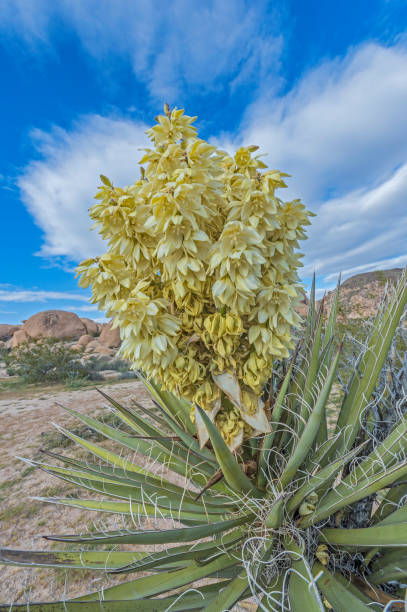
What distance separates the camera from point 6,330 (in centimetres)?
2689

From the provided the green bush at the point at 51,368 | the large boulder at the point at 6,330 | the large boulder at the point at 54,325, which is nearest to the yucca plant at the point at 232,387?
the green bush at the point at 51,368

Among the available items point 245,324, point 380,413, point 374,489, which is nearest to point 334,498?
point 374,489

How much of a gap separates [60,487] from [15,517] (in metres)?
0.51

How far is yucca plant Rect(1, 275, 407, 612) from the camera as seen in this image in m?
0.99

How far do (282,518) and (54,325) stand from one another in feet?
75.1

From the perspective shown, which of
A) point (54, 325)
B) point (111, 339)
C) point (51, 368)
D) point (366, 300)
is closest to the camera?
point (366, 300)

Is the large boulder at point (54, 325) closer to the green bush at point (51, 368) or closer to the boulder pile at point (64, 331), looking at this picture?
the boulder pile at point (64, 331)

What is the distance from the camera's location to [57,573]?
2.41 metres

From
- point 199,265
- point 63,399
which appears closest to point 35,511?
point 199,265

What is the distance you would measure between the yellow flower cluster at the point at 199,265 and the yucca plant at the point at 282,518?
24cm

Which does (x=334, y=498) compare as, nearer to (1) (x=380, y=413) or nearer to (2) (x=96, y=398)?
(1) (x=380, y=413)

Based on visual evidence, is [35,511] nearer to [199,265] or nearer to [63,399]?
[199,265]

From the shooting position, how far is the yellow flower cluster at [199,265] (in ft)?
3.10

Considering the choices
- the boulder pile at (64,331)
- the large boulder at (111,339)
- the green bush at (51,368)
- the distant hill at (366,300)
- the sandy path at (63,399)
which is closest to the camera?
the distant hill at (366,300)
